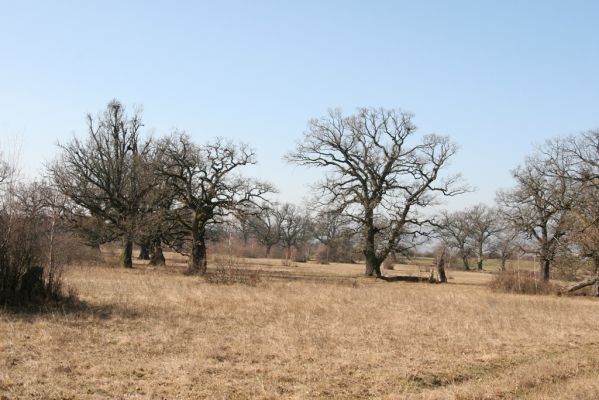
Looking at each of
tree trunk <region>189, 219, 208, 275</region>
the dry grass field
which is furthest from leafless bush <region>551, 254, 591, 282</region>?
tree trunk <region>189, 219, 208, 275</region>

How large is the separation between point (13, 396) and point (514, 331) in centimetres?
1181

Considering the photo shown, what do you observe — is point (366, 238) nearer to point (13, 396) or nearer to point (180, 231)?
point (180, 231)

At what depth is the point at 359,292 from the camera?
78.5 feet

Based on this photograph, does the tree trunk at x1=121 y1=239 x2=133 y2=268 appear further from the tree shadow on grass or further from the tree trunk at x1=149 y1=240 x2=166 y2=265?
the tree shadow on grass

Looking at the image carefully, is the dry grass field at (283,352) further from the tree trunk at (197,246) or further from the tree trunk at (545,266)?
the tree trunk at (545,266)

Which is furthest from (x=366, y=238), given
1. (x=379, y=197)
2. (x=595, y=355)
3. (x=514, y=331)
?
(x=595, y=355)

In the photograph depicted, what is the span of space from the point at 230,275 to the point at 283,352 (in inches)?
600

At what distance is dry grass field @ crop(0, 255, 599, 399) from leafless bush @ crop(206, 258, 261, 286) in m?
7.21

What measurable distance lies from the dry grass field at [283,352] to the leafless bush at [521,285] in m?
10.9

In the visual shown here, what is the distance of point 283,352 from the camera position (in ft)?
33.2

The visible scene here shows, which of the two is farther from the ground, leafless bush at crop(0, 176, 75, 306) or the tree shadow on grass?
leafless bush at crop(0, 176, 75, 306)

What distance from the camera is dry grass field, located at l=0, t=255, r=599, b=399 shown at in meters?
7.79

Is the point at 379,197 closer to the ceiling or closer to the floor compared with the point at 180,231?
closer to the ceiling

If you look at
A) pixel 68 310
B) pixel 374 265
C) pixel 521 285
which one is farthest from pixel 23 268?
pixel 374 265
